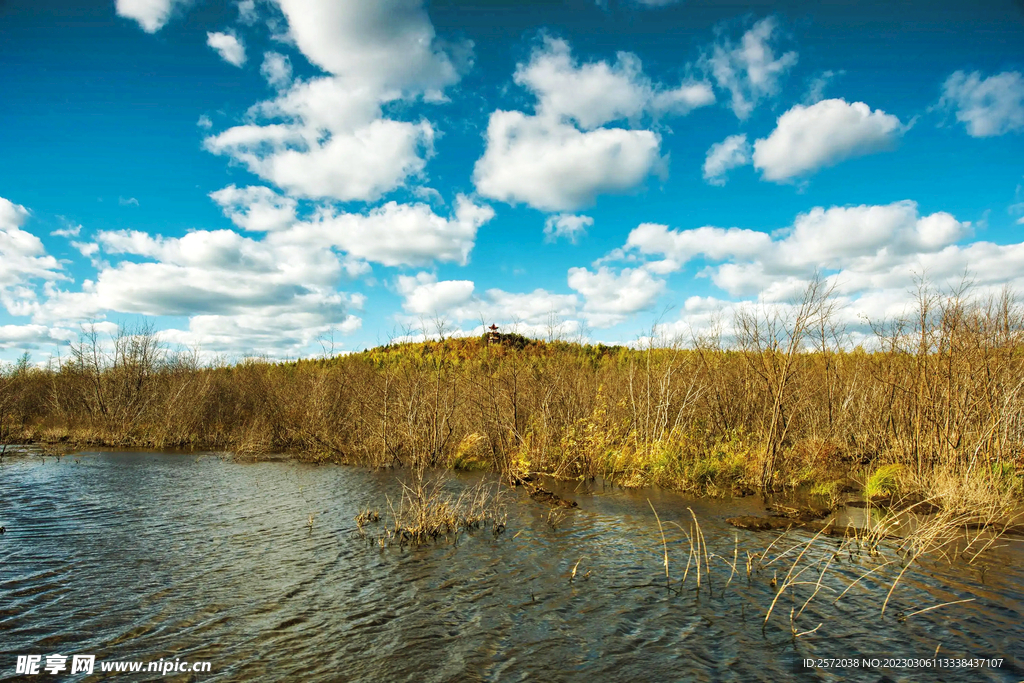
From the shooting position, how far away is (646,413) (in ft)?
57.9

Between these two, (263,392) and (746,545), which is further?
(263,392)

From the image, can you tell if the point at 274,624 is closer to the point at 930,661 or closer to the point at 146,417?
the point at 930,661

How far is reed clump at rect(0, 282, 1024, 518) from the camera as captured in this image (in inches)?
478

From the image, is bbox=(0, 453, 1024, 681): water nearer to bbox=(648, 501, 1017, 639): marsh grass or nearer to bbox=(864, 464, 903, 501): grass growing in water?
bbox=(648, 501, 1017, 639): marsh grass

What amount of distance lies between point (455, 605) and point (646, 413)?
39.5 feet

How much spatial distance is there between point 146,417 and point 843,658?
93.3 feet

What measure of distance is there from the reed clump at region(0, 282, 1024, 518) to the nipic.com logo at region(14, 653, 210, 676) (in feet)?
33.2

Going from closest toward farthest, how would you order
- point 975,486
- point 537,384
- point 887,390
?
point 975,486 → point 887,390 → point 537,384

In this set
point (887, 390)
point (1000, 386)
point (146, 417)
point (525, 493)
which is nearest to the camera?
point (1000, 386)

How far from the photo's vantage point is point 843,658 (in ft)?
18.4

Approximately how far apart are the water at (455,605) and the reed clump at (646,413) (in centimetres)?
377

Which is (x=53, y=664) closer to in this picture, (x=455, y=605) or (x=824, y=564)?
(x=455, y=605)

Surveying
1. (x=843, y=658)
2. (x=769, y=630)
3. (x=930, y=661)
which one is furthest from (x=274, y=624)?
(x=930, y=661)

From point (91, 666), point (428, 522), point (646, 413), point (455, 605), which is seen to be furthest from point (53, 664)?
point (646, 413)
